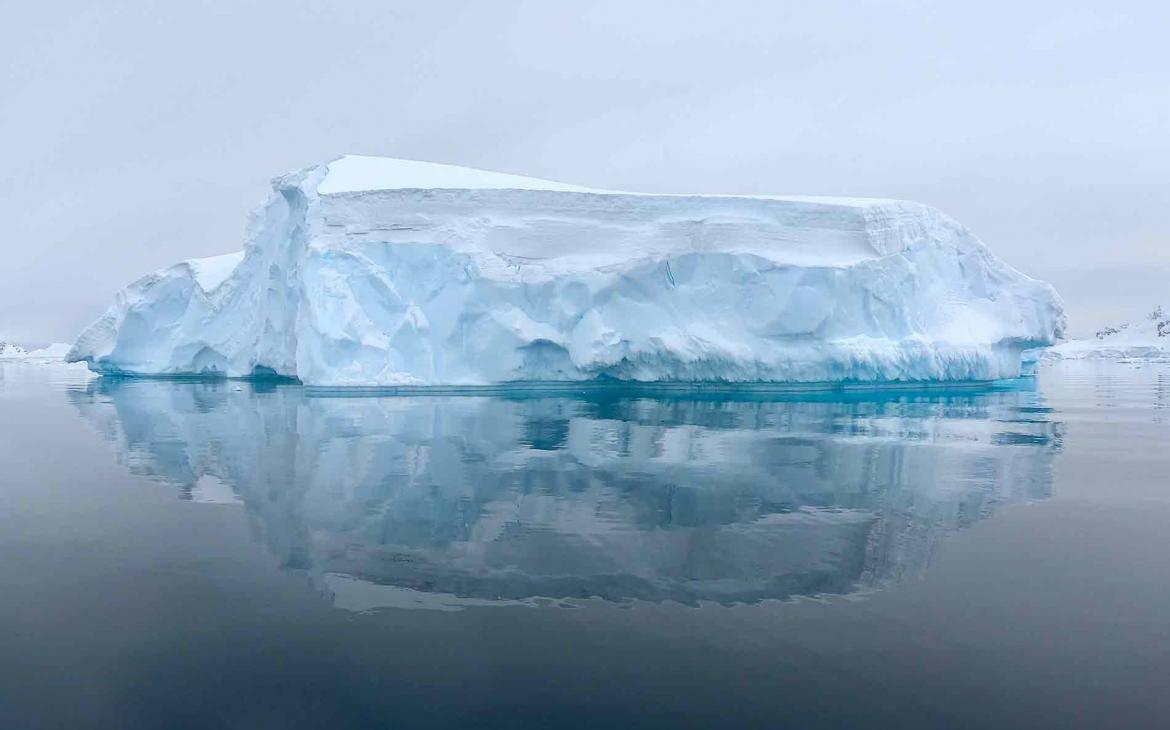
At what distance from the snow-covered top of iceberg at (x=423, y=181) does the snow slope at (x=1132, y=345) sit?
53.8m

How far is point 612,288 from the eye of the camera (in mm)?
15719

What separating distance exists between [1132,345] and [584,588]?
73.1 meters

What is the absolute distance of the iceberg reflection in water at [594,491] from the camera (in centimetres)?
408

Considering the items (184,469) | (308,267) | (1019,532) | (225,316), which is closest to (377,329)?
(308,267)

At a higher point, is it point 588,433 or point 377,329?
point 377,329

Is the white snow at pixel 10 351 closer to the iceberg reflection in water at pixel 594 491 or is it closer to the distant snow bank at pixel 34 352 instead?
the distant snow bank at pixel 34 352

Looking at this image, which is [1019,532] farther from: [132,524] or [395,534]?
[132,524]

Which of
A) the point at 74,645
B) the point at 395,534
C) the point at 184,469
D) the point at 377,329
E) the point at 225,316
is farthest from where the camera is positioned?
the point at 225,316

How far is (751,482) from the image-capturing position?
21.4ft

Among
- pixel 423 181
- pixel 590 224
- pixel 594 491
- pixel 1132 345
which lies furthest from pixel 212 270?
pixel 1132 345

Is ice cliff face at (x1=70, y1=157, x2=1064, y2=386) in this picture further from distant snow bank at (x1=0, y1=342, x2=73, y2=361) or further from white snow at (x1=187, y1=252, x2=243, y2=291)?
distant snow bank at (x1=0, y1=342, x2=73, y2=361)

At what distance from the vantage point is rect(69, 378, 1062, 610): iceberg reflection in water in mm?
4078

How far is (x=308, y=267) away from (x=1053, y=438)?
1324 cm

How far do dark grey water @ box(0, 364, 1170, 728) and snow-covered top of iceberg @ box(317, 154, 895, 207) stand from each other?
917cm
